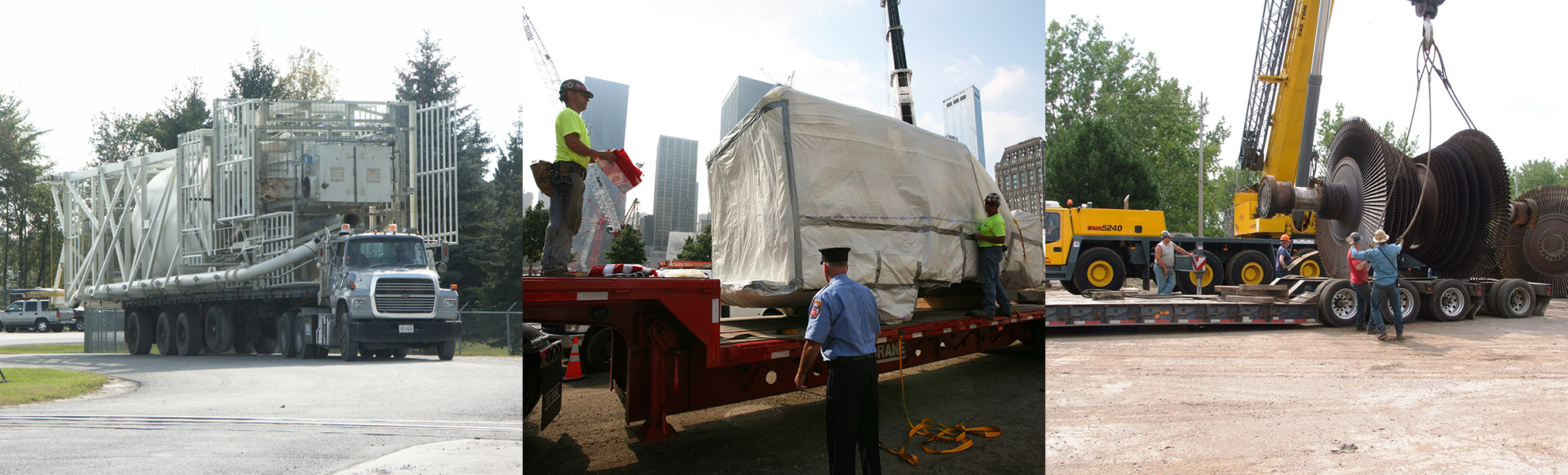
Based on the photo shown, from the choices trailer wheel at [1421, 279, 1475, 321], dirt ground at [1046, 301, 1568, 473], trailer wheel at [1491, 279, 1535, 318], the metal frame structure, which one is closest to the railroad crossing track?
the metal frame structure

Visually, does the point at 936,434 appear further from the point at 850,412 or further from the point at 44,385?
the point at 44,385

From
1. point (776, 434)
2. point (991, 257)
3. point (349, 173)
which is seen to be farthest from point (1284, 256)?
point (349, 173)

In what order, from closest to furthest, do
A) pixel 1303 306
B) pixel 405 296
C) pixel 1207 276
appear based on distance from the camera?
pixel 405 296, pixel 1303 306, pixel 1207 276

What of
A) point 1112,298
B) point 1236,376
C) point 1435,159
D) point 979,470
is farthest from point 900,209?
point 1435,159

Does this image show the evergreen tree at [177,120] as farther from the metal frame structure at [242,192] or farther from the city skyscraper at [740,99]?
the city skyscraper at [740,99]

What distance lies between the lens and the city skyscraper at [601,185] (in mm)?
4066

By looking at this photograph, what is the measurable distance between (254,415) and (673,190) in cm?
860

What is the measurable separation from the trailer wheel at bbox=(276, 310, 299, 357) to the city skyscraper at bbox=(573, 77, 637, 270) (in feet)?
17.1

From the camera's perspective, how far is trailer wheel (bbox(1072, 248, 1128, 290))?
48.9 ft

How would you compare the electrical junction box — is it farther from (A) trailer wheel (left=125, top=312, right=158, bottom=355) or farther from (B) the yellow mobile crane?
(B) the yellow mobile crane

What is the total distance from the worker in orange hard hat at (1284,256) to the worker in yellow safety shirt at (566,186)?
15.9 m

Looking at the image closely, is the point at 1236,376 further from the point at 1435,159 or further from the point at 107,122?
the point at 107,122

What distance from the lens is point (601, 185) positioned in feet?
14.6

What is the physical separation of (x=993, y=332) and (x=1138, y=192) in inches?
521
